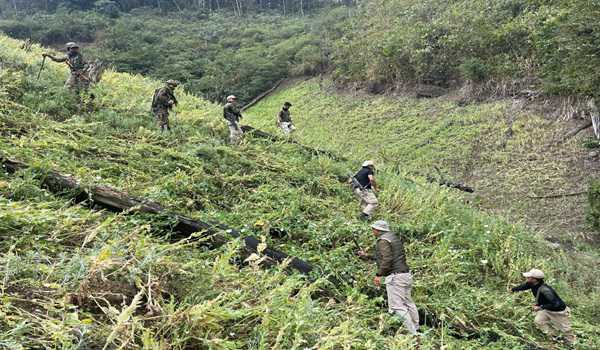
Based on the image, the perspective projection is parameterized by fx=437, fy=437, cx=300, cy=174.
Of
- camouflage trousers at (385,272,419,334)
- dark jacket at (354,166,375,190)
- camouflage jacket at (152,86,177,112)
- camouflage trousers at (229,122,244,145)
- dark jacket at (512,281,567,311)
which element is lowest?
dark jacket at (512,281,567,311)

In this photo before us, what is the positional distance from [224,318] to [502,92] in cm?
1857

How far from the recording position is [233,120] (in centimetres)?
1023

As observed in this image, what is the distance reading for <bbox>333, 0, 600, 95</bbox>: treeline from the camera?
1349 cm

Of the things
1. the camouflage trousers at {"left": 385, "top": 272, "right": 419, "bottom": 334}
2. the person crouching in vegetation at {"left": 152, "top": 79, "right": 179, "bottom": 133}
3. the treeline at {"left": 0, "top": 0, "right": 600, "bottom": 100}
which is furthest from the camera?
the treeline at {"left": 0, "top": 0, "right": 600, "bottom": 100}

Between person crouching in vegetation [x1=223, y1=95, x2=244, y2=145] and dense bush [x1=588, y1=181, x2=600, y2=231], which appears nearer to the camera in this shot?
dense bush [x1=588, y1=181, x2=600, y2=231]

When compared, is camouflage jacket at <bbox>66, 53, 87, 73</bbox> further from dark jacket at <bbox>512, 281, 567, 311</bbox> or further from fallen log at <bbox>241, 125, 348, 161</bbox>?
dark jacket at <bbox>512, 281, 567, 311</bbox>

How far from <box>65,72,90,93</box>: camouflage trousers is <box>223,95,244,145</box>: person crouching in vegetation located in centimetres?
353

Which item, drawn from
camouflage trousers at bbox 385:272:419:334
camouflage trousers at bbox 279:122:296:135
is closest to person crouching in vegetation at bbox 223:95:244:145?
camouflage trousers at bbox 279:122:296:135

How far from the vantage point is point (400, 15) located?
2750 cm

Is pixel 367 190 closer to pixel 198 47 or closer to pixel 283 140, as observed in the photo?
pixel 283 140

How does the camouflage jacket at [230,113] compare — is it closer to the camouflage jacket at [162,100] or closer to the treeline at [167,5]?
the camouflage jacket at [162,100]

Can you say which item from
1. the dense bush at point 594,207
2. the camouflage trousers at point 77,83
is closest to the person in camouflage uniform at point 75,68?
the camouflage trousers at point 77,83

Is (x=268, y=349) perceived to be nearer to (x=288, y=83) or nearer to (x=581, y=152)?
(x=581, y=152)

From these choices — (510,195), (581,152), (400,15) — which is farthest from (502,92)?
(400,15)
